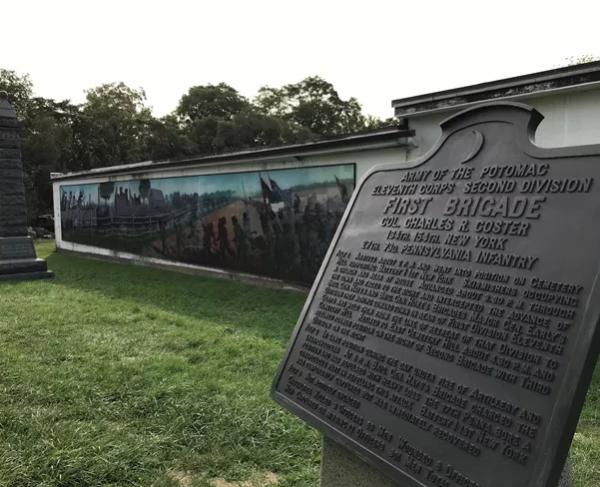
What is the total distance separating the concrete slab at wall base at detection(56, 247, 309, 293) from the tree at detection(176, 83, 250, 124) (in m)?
27.0

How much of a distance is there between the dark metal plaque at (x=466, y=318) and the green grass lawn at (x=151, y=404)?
3.90 feet

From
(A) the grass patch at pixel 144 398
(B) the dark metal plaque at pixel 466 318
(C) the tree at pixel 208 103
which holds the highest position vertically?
(C) the tree at pixel 208 103

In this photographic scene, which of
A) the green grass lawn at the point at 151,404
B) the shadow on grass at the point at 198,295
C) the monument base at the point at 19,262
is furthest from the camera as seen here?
the monument base at the point at 19,262

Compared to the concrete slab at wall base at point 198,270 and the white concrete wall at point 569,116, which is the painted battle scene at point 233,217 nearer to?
the concrete slab at wall base at point 198,270

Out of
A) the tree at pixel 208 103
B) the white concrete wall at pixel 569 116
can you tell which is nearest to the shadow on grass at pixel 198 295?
the white concrete wall at pixel 569 116

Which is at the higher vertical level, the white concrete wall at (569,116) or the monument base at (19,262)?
the white concrete wall at (569,116)

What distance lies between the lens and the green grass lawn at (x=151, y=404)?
3502 mm

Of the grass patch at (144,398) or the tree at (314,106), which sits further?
the tree at (314,106)

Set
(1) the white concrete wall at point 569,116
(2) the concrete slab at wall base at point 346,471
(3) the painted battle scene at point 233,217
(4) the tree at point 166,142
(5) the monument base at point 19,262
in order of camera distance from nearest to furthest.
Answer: (2) the concrete slab at wall base at point 346,471, (1) the white concrete wall at point 569,116, (3) the painted battle scene at point 233,217, (5) the monument base at point 19,262, (4) the tree at point 166,142

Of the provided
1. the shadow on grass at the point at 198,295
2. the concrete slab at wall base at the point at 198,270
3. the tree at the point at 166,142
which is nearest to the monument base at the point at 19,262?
the shadow on grass at the point at 198,295

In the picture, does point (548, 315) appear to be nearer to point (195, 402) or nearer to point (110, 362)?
point (195, 402)

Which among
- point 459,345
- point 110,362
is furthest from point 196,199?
point 459,345

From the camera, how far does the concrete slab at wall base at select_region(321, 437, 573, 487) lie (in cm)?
247

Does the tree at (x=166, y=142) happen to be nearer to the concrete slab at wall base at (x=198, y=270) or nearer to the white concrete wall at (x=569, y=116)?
the concrete slab at wall base at (x=198, y=270)
